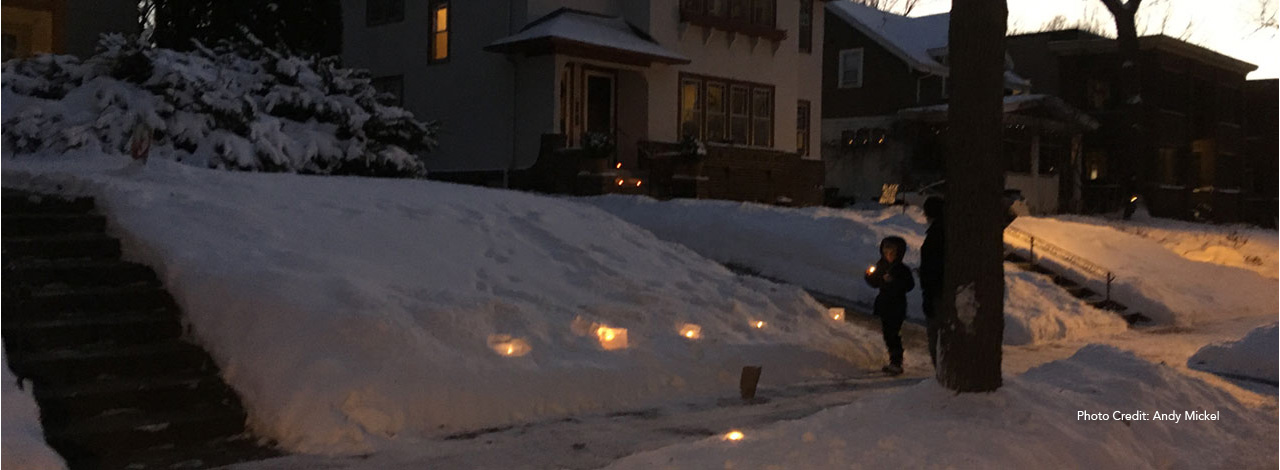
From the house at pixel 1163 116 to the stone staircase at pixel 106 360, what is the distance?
31532 millimetres

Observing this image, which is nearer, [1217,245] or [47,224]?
[47,224]

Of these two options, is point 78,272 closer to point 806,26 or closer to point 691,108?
point 691,108

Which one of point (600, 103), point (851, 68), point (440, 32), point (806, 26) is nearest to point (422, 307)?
point (600, 103)

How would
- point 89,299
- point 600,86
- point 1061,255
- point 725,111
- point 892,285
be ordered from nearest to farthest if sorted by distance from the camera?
point 89,299
point 892,285
point 1061,255
point 600,86
point 725,111

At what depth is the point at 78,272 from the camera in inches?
314

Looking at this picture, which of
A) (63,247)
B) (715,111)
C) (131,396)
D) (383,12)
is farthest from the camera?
(715,111)

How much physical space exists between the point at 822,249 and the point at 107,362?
1033 cm

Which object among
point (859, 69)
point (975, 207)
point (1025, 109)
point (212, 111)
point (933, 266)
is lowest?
point (933, 266)

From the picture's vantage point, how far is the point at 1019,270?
16062mm

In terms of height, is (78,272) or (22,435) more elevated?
(78,272)

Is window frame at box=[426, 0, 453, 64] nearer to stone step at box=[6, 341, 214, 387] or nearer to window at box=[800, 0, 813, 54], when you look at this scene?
window at box=[800, 0, 813, 54]

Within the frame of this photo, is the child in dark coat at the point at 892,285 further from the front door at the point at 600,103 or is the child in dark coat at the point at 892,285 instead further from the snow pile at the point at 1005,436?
the front door at the point at 600,103

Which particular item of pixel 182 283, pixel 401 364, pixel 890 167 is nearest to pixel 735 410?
pixel 401 364

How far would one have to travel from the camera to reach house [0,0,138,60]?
74.9ft
